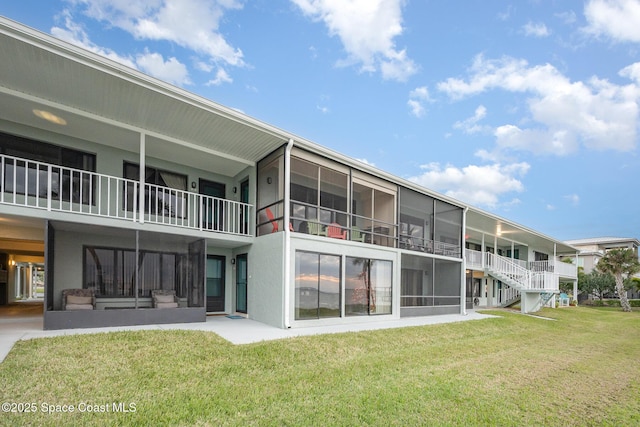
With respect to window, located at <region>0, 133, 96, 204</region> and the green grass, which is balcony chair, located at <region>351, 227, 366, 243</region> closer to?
the green grass

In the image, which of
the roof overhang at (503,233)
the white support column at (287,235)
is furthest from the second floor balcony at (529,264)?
the white support column at (287,235)

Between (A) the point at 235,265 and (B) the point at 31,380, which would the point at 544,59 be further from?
(B) the point at 31,380

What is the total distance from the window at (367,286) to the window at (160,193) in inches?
222

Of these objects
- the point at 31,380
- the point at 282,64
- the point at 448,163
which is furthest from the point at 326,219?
the point at 448,163

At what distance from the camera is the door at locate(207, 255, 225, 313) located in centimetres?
1157

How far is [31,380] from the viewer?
4.52 meters

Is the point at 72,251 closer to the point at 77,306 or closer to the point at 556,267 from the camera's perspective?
the point at 77,306

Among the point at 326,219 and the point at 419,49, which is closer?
the point at 326,219

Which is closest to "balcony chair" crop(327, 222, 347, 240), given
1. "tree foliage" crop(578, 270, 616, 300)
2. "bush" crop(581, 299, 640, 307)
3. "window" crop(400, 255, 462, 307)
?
"window" crop(400, 255, 462, 307)

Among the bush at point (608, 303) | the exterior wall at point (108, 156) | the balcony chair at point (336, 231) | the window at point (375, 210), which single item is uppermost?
the exterior wall at point (108, 156)

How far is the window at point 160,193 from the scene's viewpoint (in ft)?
33.8

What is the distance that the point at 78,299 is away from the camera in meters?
8.71

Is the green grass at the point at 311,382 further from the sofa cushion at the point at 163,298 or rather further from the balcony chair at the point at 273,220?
the balcony chair at the point at 273,220

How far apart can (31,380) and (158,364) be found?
158 cm
